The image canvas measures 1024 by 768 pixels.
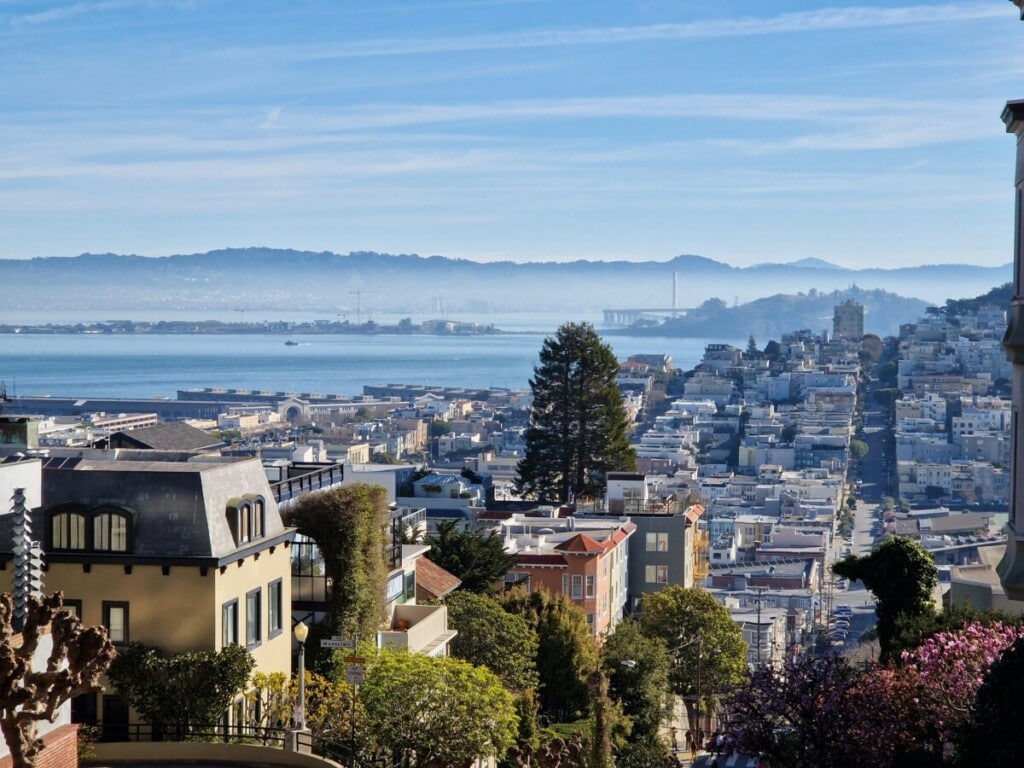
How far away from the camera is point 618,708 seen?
29031 mm

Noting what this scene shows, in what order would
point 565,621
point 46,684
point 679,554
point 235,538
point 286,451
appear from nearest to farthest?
point 46,684 < point 235,538 < point 565,621 < point 679,554 < point 286,451

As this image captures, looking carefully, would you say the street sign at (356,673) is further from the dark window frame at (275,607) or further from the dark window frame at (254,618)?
the dark window frame at (275,607)

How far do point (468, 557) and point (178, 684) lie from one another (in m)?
14.7

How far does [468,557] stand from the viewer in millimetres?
33750

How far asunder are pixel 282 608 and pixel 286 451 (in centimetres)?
9940

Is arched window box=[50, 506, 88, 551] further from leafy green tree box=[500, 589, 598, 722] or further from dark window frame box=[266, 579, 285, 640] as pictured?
leafy green tree box=[500, 589, 598, 722]

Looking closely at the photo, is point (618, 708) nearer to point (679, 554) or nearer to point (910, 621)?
point (910, 621)

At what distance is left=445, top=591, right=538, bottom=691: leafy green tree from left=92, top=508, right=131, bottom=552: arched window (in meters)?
9.70

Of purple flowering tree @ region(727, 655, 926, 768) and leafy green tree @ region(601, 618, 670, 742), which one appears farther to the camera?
leafy green tree @ region(601, 618, 670, 742)

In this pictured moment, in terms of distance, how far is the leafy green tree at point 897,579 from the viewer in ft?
75.0

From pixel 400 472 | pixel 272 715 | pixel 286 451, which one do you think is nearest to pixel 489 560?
pixel 272 715

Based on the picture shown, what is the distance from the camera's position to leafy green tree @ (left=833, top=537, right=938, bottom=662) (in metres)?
22.9

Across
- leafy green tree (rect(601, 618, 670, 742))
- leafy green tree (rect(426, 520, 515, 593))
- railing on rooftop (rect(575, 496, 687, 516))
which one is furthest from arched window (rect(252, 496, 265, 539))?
railing on rooftop (rect(575, 496, 687, 516))

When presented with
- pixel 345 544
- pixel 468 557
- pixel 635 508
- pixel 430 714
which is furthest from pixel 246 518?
pixel 635 508
